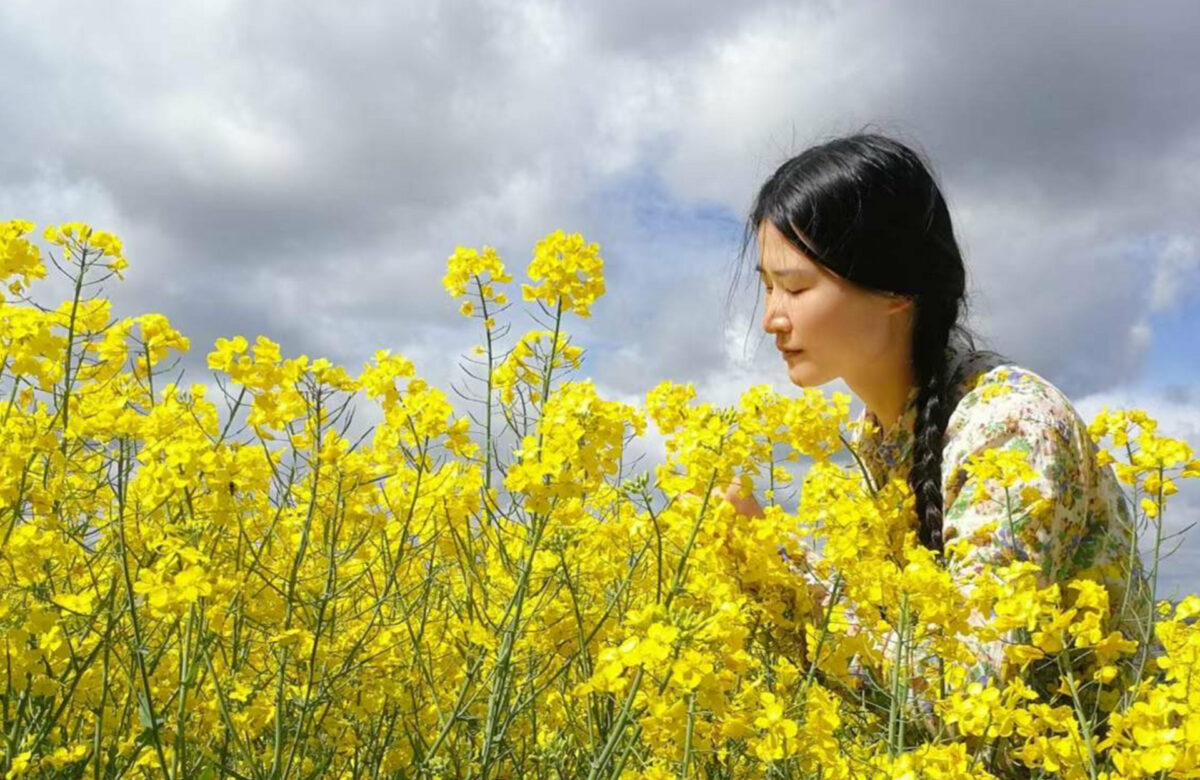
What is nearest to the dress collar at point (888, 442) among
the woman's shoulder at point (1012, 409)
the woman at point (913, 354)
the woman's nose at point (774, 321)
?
the woman at point (913, 354)

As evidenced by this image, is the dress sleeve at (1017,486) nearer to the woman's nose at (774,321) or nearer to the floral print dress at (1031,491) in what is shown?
the floral print dress at (1031,491)

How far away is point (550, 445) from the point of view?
161cm

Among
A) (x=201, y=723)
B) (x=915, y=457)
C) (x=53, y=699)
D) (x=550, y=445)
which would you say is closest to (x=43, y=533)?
(x=53, y=699)

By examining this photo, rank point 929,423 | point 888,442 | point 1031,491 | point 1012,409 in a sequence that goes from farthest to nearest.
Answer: point 888,442
point 929,423
point 1012,409
point 1031,491

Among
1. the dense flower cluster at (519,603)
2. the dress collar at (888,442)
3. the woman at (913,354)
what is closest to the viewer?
the dense flower cluster at (519,603)

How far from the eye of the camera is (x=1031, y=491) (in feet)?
6.85

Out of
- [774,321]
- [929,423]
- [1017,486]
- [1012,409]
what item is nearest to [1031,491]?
[1017,486]

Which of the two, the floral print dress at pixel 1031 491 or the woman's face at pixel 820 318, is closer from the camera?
the floral print dress at pixel 1031 491

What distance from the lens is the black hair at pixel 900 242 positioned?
2451mm

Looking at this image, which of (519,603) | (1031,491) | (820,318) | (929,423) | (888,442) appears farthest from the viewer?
(888,442)

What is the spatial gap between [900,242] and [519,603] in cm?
138

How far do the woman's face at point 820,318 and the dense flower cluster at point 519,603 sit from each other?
0.11 metres

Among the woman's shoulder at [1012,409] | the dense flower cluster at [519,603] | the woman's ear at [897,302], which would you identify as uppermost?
the woman's ear at [897,302]

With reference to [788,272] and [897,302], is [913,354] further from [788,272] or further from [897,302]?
[788,272]
